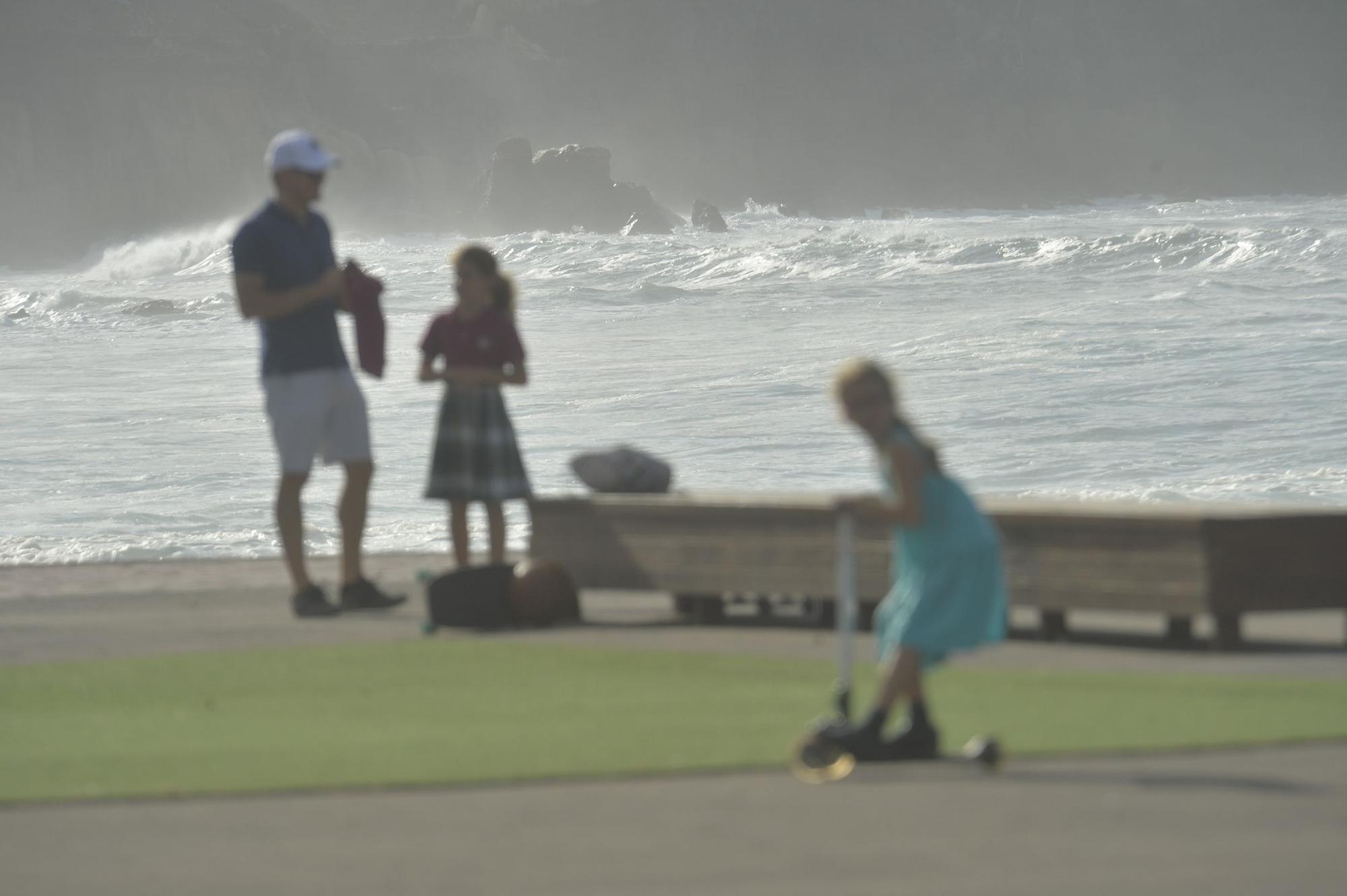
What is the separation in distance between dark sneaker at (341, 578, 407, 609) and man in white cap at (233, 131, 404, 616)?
10.1 inches

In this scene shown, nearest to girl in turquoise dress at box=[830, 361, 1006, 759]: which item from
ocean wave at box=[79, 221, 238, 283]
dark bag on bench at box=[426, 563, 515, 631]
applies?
dark bag on bench at box=[426, 563, 515, 631]

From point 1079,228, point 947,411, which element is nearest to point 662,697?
point 947,411

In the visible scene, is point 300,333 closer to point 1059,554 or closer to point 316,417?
point 316,417

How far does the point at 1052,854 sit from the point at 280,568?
8331 millimetres

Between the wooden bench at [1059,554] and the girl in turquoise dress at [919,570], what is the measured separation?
8.66ft

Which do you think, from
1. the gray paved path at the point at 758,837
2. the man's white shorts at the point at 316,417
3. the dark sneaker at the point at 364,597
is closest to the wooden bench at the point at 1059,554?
the dark sneaker at the point at 364,597

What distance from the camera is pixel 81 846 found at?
5141mm

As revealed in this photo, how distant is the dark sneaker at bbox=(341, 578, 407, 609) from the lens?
982cm

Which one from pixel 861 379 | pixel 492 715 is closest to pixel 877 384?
pixel 861 379

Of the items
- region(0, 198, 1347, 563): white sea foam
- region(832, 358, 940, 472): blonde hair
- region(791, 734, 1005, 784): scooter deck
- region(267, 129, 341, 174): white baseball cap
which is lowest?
region(0, 198, 1347, 563): white sea foam

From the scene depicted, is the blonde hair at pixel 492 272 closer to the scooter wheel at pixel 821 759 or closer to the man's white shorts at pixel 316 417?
the man's white shorts at pixel 316 417

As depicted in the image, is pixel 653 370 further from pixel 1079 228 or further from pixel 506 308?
pixel 1079 228

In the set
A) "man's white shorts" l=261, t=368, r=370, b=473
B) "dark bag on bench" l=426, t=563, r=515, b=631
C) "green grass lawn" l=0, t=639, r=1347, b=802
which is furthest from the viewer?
"man's white shorts" l=261, t=368, r=370, b=473

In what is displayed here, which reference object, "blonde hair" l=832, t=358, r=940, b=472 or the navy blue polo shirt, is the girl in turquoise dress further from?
the navy blue polo shirt
